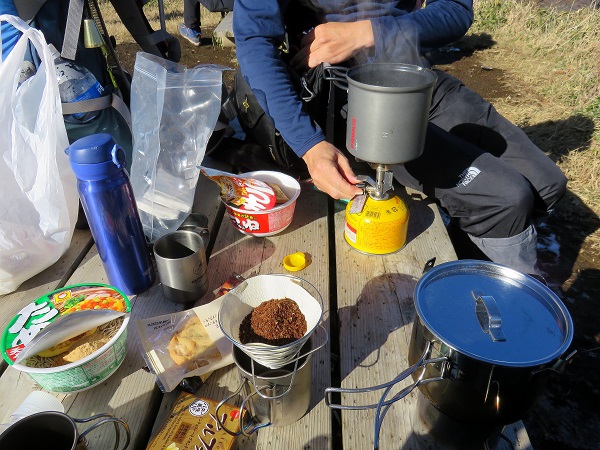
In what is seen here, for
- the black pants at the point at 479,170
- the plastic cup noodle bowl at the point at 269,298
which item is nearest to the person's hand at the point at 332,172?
the black pants at the point at 479,170

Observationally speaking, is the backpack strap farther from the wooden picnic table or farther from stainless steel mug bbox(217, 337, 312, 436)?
stainless steel mug bbox(217, 337, 312, 436)

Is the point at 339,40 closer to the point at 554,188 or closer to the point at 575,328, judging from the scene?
the point at 554,188

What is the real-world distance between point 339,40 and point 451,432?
4.25ft

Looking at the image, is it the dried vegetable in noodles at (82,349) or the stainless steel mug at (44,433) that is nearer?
the stainless steel mug at (44,433)

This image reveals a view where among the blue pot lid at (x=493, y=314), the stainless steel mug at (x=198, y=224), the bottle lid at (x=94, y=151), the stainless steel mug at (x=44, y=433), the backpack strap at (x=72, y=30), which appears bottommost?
the stainless steel mug at (x=198, y=224)

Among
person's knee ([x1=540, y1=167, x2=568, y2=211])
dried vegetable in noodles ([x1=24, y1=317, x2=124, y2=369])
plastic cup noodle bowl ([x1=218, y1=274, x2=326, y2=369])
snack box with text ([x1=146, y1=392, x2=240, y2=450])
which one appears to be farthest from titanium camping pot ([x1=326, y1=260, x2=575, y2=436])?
person's knee ([x1=540, y1=167, x2=568, y2=211])

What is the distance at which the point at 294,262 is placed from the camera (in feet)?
4.43

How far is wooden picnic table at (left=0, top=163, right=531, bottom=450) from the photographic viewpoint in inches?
35.9

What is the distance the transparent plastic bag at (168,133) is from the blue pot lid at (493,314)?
0.87 meters

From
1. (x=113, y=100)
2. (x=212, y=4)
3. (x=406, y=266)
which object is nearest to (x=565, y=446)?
(x=406, y=266)

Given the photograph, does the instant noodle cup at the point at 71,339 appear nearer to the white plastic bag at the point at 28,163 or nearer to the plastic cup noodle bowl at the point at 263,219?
the white plastic bag at the point at 28,163

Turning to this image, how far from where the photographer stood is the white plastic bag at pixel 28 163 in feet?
4.03

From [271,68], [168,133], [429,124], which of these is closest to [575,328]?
[429,124]

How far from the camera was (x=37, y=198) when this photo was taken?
127 centimetres
